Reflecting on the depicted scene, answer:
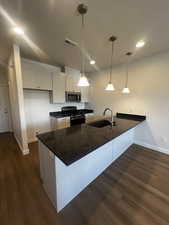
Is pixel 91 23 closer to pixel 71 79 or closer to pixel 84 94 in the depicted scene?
pixel 71 79

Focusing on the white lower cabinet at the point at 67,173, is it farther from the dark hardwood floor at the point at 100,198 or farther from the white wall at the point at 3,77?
the white wall at the point at 3,77

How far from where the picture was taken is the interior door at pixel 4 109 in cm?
431

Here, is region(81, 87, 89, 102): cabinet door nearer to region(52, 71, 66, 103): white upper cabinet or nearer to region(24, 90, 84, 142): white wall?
region(52, 71, 66, 103): white upper cabinet

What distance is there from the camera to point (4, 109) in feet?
14.4

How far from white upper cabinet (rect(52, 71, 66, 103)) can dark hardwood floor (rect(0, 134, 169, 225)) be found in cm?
208

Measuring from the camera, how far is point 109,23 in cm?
154

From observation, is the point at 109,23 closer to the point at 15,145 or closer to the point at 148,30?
the point at 148,30

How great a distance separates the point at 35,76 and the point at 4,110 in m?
2.70

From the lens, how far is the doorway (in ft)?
14.1

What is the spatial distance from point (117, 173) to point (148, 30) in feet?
8.75

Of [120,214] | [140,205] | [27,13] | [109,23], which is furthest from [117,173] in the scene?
[27,13]

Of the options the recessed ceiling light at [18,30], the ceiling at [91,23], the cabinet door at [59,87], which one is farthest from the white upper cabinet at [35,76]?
the recessed ceiling light at [18,30]

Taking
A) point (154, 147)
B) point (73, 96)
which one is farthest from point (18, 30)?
point (154, 147)

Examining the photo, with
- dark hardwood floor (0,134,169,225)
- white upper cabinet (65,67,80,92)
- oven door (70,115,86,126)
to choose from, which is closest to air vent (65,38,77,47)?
white upper cabinet (65,67,80,92)
